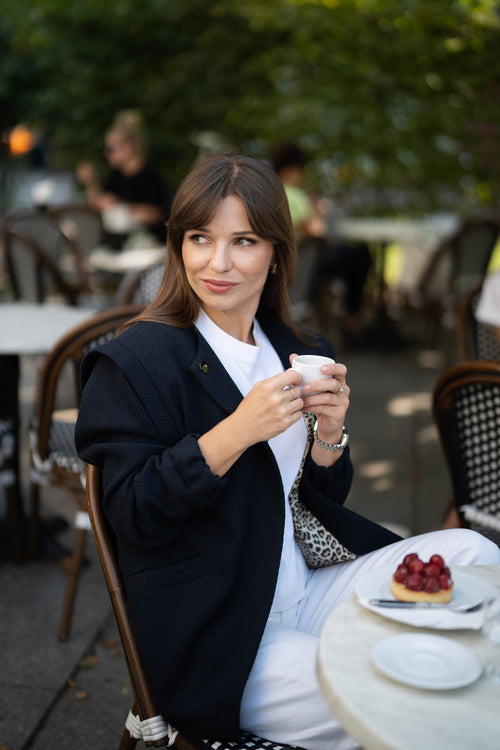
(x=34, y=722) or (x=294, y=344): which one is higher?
(x=294, y=344)

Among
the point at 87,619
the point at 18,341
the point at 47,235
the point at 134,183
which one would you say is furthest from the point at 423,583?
the point at 134,183

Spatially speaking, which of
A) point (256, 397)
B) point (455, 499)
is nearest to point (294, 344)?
point (256, 397)

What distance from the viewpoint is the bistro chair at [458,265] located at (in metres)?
6.45

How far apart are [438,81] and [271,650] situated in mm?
6793

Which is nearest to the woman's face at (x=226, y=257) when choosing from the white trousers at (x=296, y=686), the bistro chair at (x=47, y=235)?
the white trousers at (x=296, y=686)

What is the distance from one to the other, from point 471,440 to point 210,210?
109cm

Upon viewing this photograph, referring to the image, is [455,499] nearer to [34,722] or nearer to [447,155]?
[34,722]

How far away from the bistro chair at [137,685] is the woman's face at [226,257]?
479mm

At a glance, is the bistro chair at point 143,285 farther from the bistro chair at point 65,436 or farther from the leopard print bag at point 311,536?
the leopard print bag at point 311,536

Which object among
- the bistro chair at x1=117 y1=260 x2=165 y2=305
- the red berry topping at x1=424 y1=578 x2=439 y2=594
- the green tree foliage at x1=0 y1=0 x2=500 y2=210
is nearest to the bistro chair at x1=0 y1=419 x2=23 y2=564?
the bistro chair at x1=117 y1=260 x2=165 y2=305

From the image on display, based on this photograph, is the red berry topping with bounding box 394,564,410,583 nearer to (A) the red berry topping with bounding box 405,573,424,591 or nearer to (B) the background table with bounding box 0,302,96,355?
(A) the red berry topping with bounding box 405,573,424,591

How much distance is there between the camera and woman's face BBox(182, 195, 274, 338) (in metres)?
1.76

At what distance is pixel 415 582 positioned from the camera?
1.33 m

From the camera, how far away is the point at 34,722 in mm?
2373
